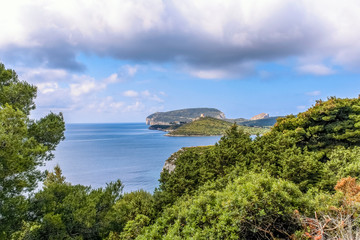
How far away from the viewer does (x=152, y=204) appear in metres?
12.3

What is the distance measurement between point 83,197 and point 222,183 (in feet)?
24.0

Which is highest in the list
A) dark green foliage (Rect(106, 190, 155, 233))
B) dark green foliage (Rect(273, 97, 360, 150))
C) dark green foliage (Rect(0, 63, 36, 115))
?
dark green foliage (Rect(0, 63, 36, 115))

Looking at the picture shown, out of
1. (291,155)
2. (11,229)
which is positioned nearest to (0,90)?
(11,229)

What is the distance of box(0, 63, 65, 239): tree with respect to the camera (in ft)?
26.8

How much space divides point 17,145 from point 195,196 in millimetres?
6929

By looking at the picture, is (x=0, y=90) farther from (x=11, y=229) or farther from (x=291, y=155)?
(x=291, y=155)

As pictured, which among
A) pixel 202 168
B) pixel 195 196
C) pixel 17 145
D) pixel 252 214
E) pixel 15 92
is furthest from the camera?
pixel 202 168

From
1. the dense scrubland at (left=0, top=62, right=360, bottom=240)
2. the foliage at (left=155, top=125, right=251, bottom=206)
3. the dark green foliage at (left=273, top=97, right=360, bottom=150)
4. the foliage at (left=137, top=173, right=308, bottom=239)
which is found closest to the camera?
the foliage at (left=137, top=173, right=308, bottom=239)

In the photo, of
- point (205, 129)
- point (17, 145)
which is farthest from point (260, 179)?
point (205, 129)

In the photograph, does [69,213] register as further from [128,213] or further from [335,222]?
[335,222]

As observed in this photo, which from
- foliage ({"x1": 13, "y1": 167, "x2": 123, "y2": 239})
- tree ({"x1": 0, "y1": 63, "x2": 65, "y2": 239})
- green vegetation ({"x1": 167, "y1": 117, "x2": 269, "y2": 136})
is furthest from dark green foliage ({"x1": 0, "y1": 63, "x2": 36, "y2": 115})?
green vegetation ({"x1": 167, "y1": 117, "x2": 269, "y2": 136})

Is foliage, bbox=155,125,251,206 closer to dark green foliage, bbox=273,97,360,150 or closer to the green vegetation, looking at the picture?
dark green foliage, bbox=273,97,360,150

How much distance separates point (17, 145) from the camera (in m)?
8.27

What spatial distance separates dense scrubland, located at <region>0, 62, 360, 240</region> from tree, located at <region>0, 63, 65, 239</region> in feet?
0.13
